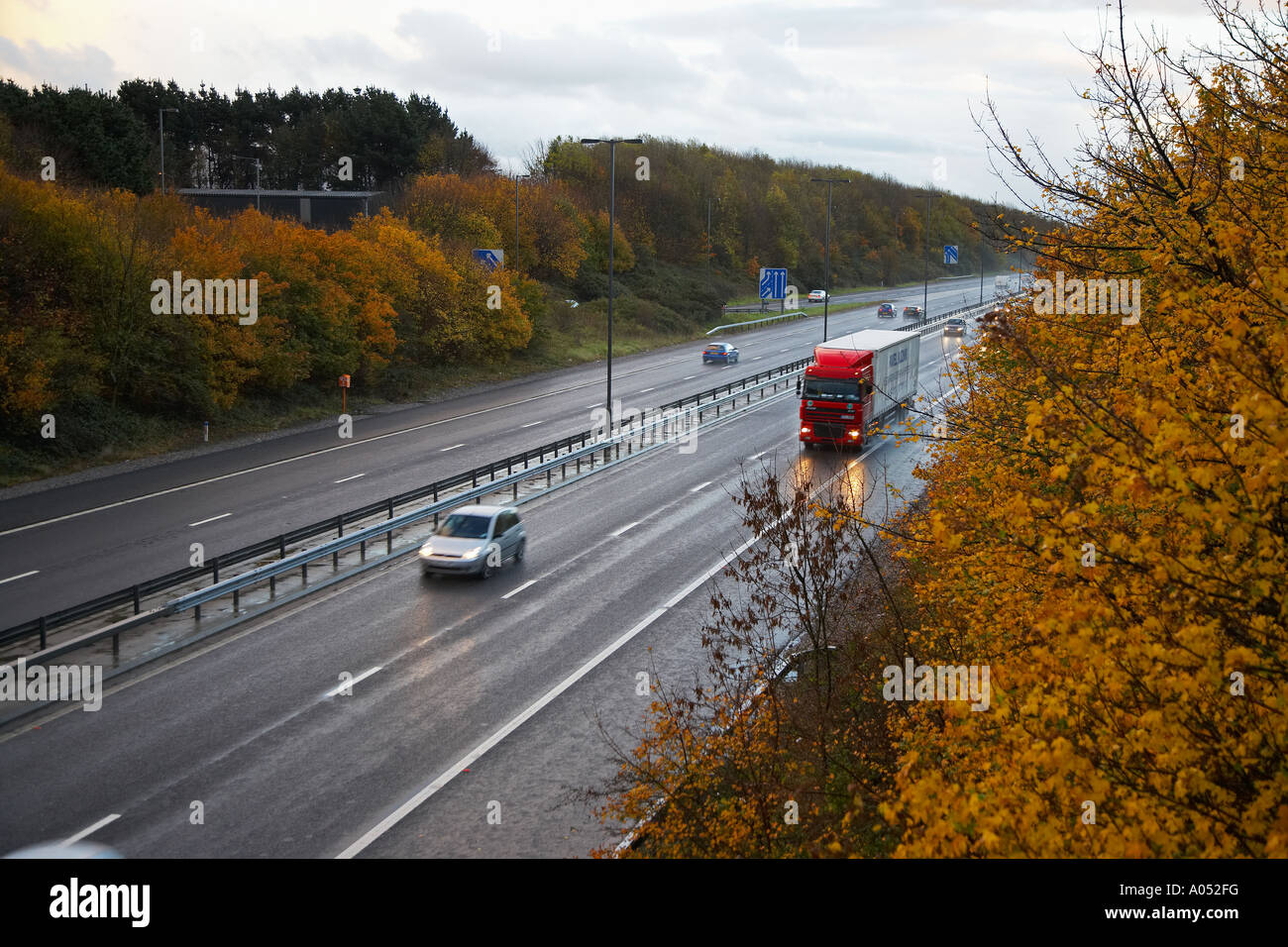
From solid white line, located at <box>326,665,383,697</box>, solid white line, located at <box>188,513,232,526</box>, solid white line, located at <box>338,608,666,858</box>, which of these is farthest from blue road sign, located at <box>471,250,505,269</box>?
solid white line, located at <box>326,665,383,697</box>

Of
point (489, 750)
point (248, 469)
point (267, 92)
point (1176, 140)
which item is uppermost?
point (267, 92)

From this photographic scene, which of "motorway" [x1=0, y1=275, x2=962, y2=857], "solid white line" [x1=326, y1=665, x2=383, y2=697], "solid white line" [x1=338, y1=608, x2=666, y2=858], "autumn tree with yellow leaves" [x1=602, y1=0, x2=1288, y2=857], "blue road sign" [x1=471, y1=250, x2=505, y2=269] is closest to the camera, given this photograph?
"autumn tree with yellow leaves" [x1=602, y1=0, x2=1288, y2=857]

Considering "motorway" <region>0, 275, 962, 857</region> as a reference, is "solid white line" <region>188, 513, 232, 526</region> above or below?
above

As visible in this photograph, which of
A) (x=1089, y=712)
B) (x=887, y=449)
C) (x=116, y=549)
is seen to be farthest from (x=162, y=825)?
(x=887, y=449)

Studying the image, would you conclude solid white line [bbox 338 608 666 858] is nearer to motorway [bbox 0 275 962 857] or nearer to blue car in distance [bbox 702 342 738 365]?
motorway [bbox 0 275 962 857]

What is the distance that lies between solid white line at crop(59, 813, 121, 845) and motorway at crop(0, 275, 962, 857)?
0.05 meters

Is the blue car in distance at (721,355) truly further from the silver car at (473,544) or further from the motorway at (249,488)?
the silver car at (473,544)

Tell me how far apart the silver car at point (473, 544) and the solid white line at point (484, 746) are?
15.5 feet

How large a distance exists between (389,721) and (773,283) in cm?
7419

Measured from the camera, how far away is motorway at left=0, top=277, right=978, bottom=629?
24047 millimetres

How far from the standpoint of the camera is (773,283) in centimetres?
8644

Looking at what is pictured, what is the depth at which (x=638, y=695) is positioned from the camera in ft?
60.1
